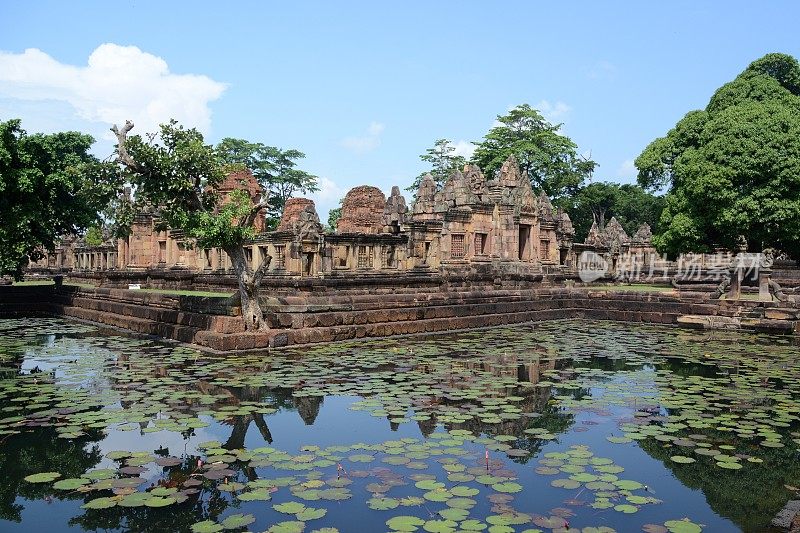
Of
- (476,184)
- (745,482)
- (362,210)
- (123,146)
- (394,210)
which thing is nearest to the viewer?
(745,482)

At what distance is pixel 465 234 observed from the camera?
24.0 meters

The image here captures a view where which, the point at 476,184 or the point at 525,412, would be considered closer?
the point at 525,412

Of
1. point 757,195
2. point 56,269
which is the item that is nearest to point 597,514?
point 757,195

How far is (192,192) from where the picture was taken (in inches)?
480

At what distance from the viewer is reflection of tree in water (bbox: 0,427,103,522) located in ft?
15.0

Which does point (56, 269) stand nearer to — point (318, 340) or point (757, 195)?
point (318, 340)

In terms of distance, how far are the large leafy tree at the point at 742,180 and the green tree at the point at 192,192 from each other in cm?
1948

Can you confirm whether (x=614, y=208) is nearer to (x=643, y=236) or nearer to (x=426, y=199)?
(x=643, y=236)

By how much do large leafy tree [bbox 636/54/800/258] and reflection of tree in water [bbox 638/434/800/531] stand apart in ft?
69.6

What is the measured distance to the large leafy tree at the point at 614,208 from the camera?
173 ft

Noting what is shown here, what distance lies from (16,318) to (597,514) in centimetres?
1823

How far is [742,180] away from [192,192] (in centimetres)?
2099

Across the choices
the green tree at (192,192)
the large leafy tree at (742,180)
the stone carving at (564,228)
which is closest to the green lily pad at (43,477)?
the green tree at (192,192)

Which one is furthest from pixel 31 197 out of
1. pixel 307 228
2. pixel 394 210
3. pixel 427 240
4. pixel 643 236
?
pixel 643 236
